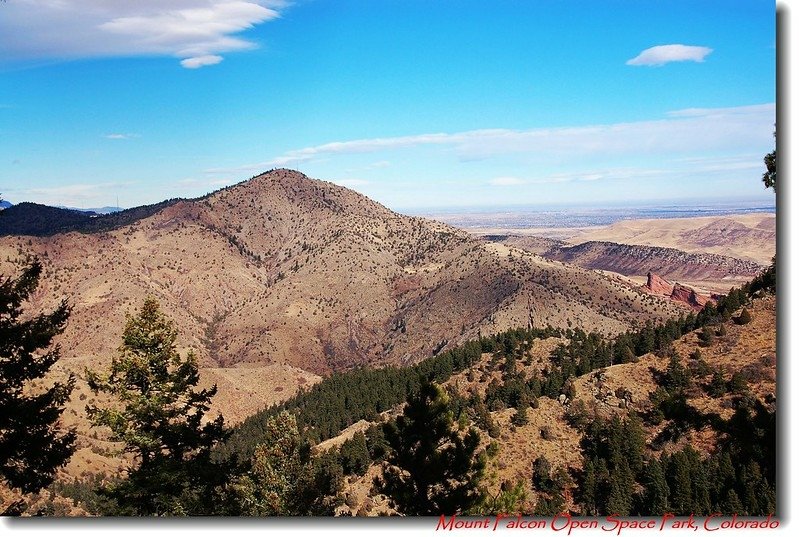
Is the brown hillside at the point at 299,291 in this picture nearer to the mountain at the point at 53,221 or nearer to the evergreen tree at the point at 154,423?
the mountain at the point at 53,221

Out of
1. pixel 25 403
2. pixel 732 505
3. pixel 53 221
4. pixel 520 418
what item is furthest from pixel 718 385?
pixel 53 221

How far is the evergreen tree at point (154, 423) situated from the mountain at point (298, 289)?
6886cm

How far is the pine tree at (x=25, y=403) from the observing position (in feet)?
31.9

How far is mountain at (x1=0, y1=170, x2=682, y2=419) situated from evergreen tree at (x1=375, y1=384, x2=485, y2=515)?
71.3 m

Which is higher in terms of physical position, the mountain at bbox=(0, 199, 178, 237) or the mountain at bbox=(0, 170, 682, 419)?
the mountain at bbox=(0, 199, 178, 237)

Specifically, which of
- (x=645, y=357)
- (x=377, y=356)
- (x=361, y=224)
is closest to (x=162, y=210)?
(x=361, y=224)

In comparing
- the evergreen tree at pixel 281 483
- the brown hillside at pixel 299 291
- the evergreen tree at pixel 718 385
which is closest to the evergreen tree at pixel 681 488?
the evergreen tree at pixel 718 385

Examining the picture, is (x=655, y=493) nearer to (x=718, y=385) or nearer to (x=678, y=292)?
(x=718, y=385)

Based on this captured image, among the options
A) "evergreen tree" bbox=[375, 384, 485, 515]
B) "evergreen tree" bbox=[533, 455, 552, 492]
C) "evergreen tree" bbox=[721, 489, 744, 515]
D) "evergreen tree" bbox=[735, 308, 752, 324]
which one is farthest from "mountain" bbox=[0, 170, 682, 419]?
"evergreen tree" bbox=[721, 489, 744, 515]

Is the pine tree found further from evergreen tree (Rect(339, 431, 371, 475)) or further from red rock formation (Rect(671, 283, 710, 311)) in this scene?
red rock formation (Rect(671, 283, 710, 311))

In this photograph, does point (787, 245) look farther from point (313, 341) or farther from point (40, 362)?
point (313, 341)

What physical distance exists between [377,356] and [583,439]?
9538cm

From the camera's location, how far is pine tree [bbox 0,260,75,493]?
31.9 ft

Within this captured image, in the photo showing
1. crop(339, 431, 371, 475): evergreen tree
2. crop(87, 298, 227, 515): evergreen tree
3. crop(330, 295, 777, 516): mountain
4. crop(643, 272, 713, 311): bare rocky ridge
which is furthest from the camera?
crop(643, 272, 713, 311): bare rocky ridge
